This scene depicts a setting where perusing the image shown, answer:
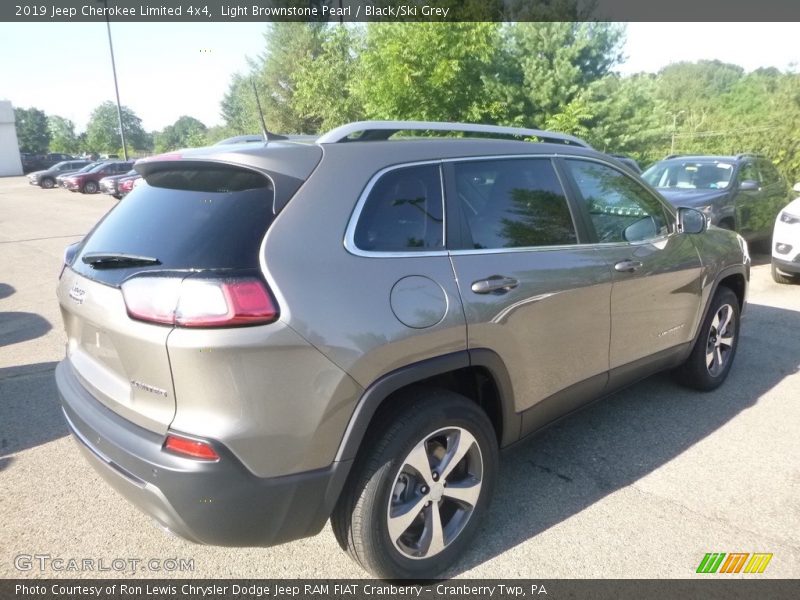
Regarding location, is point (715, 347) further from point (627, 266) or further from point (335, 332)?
point (335, 332)

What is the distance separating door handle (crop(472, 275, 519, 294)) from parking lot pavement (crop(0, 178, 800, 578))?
3.85 ft

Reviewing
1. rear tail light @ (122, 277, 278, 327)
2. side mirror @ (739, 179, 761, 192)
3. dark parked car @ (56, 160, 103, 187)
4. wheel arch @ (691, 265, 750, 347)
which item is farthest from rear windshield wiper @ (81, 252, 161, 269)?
dark parked car @ (56, 160, 103, 187)

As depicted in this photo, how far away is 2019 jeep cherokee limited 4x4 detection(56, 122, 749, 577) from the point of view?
6.33 feet

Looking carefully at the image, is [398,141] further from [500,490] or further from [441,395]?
[500,490]

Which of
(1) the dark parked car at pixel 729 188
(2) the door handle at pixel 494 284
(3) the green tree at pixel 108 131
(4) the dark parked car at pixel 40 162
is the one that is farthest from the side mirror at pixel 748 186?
(3) the green tree at pixel 108 131

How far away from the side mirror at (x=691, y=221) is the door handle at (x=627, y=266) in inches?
28.2

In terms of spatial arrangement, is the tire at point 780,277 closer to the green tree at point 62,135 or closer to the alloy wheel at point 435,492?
the alloy wheel at point 435,492

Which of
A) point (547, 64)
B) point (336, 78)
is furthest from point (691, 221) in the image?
point (336, 78)

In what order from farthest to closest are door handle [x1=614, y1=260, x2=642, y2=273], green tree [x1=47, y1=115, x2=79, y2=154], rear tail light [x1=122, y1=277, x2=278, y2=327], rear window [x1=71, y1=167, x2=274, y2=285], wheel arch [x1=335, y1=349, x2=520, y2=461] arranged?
green tree [x1=47, y1=115, x2=79, y2=154]
door handle [x1=614, y1=260, x2=642, y2=273]
wheel arch [x1=335, y1=349, x2=520, y2=461]
rear window [x1=71, y1=167, x2=274, y2=285]
rear tail light [x1=122, y1=277, x2=278, y2=327]

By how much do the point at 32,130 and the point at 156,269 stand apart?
112492 millimetres

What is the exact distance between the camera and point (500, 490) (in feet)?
10.3

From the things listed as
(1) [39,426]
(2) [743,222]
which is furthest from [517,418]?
(2) [743,222]

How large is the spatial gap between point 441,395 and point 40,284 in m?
7.95

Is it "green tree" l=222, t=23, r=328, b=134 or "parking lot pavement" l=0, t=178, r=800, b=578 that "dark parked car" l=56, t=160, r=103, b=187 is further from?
"parking lot pavement" l=0, t=178, r=800, b=578
